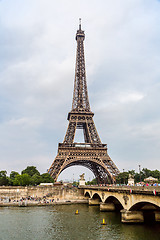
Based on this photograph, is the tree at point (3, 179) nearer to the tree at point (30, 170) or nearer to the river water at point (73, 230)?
the tree at point (30, 170)

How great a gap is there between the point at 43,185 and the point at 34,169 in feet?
102

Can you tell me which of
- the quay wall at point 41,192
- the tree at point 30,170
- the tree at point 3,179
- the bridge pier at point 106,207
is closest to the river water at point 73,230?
the bridge pier at point 106,207

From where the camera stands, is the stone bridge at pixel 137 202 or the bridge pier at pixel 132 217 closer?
the stone bridge at pixel 137 202

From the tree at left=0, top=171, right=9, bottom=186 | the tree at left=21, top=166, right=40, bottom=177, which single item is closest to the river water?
the tree at left=0, top=171, right=9, bottom=186

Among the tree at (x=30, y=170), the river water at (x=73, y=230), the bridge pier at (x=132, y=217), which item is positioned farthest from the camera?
the tree at (x=30, y=170)

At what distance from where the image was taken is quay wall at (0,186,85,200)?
64.4m

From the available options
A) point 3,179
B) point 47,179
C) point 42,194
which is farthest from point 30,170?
point 42,194

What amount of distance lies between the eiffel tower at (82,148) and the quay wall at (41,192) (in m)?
4.53

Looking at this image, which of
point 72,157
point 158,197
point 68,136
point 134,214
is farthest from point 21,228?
point 68,136

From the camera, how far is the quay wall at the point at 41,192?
211ft

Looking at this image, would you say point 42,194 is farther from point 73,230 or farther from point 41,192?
point 73,230

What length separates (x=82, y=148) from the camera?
7700 centimetres

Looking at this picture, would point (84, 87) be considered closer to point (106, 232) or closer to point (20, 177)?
point (20, 177)

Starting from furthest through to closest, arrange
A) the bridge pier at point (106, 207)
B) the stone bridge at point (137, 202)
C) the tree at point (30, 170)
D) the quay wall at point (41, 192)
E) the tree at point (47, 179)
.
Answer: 1. the tree at point (30, 170)
2. the tree at point (47, 179)
3. the quay wall at point (41, 192)
4. the bridge pier at point (106, 207)
5. the stone bridge at point (137, 202)
